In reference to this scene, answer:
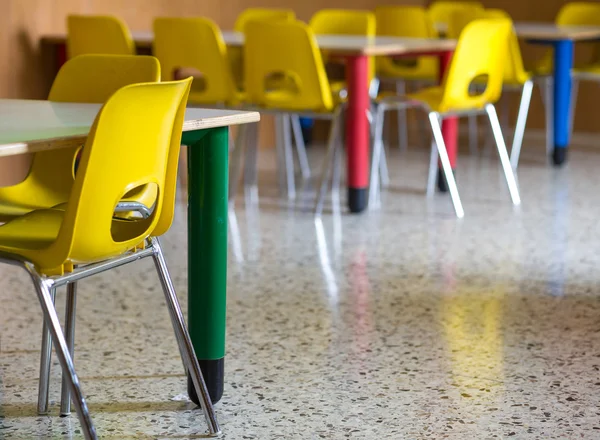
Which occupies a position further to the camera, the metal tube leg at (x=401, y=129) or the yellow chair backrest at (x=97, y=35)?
the metal tube leg at (x=401, y=129)

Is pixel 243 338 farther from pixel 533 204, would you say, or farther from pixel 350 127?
pixel 533 204

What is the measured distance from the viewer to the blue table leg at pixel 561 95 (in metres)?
6.11

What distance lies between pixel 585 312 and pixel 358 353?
0.86 metres

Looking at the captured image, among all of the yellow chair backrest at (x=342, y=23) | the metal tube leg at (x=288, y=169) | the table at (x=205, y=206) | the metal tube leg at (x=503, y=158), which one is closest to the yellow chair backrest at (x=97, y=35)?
the metal tube leg at (x=288, y=169)

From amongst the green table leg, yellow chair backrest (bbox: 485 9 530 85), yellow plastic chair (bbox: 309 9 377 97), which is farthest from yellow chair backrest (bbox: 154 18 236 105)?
the green table leg

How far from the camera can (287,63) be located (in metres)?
4.88

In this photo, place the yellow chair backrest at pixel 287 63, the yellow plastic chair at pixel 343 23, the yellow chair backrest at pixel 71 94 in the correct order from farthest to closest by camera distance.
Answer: the yellow plastic chair at pixel 343 23
the yellow chair backrest at pixel 287 63
the yellow chair backrest at pixel 71 94

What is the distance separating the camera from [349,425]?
8.07ft

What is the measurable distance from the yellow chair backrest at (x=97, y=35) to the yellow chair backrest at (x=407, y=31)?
207 cm

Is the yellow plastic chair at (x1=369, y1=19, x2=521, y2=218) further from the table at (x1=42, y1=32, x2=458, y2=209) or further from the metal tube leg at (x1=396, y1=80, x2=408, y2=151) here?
the metal tube leg at (x1=396, y1=80, x2=408, y2=151)

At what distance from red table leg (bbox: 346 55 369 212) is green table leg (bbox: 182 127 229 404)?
247 cm

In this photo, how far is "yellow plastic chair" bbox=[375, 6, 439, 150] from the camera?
6.59m

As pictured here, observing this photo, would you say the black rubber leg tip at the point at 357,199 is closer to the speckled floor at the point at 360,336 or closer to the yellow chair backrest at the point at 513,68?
the speckled floor at the point at 360,336

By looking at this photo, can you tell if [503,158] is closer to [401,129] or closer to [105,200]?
[401,129]
